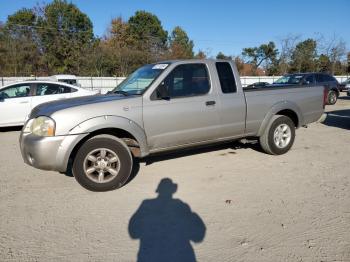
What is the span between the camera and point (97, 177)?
4.80m

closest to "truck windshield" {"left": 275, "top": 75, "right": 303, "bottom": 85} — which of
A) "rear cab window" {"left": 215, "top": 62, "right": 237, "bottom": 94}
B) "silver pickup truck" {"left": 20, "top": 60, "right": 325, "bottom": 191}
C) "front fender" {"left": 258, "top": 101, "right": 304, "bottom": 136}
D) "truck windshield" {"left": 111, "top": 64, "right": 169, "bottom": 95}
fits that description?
"front fender" {"left": 258, "top": 101, "right": 304, "bottom": 136}

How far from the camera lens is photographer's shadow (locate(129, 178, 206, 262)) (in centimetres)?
315

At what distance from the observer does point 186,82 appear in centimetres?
549

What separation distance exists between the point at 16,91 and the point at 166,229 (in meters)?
8.37

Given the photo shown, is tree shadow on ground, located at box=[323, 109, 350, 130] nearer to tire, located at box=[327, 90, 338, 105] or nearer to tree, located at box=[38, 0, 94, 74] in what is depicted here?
tire, located at box=[327, 90, 338, 105]

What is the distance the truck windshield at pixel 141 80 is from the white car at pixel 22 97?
5.27 m

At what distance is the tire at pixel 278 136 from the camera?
21.2 feet

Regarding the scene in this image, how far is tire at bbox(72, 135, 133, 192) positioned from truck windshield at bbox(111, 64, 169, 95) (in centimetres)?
97

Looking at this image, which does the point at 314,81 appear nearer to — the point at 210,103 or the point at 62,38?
the point at 210,103

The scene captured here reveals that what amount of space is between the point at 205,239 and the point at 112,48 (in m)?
38.2

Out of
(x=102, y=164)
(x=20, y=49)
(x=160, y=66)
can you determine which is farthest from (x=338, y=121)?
(x=20, y=49)

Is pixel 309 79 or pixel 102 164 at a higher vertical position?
pixel 309 79

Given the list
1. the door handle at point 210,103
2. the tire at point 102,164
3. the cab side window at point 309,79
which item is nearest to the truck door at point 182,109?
the door handle at point 210,103

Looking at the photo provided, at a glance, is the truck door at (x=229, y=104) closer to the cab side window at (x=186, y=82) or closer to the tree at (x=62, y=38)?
the cab side window at (x=186, y=82)
